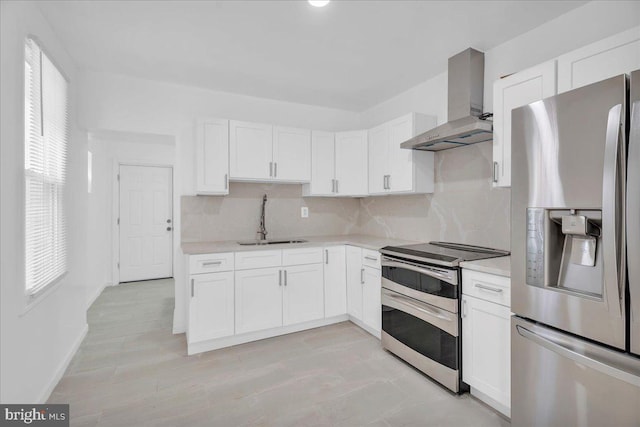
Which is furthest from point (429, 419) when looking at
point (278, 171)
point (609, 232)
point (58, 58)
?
point (58, 58)

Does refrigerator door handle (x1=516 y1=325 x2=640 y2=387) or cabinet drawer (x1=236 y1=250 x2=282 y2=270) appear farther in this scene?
cabinet drawer (x1=236 y1=250 x2=282 y2=270)

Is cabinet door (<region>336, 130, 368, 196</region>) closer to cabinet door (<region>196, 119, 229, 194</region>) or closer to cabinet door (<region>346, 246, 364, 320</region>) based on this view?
cabinet door (<region>346, 246, 364, 320</region>)

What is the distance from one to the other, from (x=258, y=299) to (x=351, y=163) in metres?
1.86

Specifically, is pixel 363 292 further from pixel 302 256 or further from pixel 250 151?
pixel 250 151

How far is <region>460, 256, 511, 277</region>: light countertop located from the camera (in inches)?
72.9

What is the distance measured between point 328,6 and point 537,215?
1768 millimetres

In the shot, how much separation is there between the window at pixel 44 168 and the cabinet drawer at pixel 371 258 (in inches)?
100.0

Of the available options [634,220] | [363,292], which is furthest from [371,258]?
[634,220]

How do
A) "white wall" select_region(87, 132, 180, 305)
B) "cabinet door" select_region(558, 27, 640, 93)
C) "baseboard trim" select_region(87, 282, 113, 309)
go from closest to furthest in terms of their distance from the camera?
"cabinet door" select_region(558, 27, 640, 93), "baseboard trim" select_region(87, 282, 113, 309), "white wall" select_region(87, 132, 180, 305)

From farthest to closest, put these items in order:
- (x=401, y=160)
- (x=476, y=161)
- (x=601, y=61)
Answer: (x=401, y=160), (x=476, y=161), (x=601, y=61)

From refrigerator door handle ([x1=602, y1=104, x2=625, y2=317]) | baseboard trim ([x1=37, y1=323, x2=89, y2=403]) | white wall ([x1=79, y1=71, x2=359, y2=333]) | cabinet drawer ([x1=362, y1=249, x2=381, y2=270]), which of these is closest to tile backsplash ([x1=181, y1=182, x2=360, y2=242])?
white wall ([x1=79, y1=71, x2=359, y2=333])

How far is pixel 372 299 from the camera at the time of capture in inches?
120

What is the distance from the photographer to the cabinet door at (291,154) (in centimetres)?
345

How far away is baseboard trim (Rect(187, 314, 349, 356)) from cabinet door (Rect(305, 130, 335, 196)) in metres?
1.45
